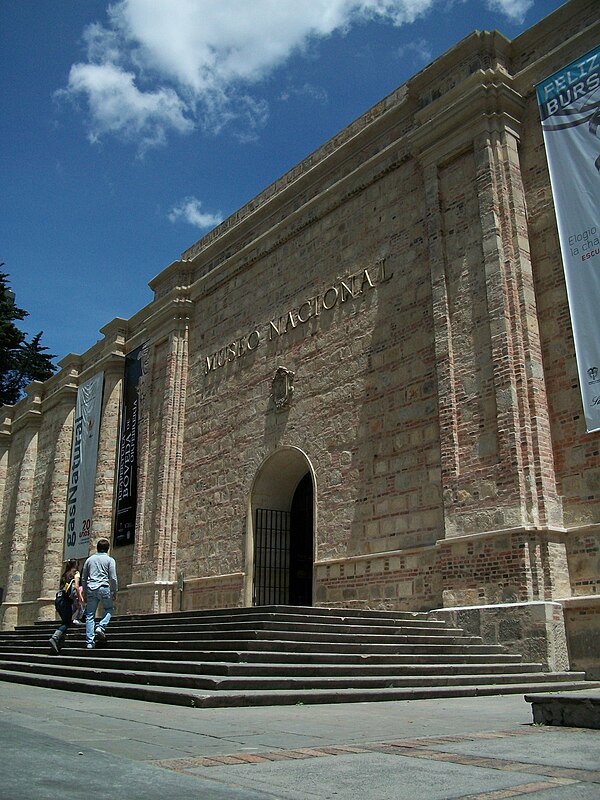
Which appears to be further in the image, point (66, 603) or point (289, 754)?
point (66, 603)

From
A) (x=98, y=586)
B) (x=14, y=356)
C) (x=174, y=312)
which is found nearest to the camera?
(x=98, y=586)

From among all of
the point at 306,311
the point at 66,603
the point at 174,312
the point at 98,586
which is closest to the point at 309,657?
the point at 98,586

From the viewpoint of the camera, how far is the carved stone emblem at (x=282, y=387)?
17719mm

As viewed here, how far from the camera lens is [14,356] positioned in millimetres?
41344

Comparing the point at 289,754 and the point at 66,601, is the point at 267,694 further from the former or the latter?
the point at 66,601

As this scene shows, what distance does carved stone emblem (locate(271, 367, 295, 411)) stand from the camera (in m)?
17.7

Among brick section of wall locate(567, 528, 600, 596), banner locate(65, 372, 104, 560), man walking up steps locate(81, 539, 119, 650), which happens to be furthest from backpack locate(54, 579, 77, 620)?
banner locate(65, 372, 104, 560)

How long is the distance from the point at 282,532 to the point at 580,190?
10.2 metres

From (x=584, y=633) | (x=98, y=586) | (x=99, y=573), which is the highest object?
(x=99, y=573)

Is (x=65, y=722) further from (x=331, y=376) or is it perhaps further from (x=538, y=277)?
(x=331, y=376)

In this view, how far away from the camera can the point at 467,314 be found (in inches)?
530

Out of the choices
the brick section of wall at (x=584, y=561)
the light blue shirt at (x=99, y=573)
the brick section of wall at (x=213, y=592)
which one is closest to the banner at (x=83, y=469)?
the brick section of wall at (x=213, y=592)

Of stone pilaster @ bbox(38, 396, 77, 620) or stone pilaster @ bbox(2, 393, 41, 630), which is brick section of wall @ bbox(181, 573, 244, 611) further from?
stone pilaster @ bbox(2, 393, 41, 630)

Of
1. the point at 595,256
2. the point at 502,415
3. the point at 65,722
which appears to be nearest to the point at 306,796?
the point at 65,722
